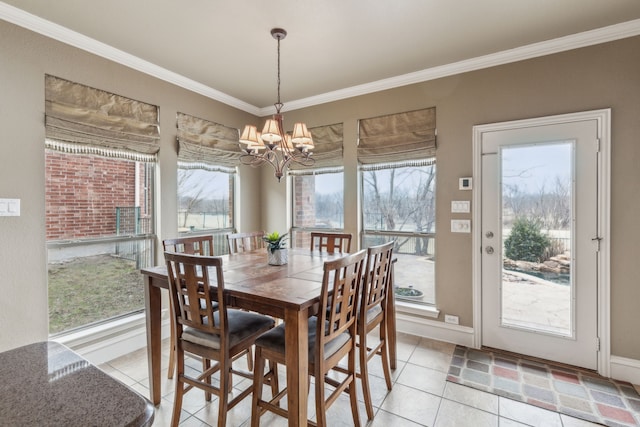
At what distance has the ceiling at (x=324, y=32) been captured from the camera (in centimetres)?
211

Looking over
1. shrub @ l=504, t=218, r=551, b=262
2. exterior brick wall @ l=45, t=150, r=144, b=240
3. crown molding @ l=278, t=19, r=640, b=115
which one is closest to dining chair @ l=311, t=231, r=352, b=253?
shrub @ l=504, t=218, r=551, b=262

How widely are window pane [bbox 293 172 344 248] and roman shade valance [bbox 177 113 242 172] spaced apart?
905 mm

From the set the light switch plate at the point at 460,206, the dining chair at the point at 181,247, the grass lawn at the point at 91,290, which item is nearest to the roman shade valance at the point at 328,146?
the light switch plate at the point at 460,206

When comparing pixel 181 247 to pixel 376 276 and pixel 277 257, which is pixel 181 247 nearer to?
pixel 277 257

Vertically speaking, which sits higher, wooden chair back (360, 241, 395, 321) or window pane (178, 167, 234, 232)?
window pane (178, 167, 234, 232)

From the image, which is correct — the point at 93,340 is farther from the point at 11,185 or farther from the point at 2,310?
the point at 11,185

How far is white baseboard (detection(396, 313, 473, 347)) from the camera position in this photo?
2.96 metres

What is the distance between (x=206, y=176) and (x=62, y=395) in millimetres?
3237

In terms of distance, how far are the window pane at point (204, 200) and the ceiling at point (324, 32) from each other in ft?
3.36

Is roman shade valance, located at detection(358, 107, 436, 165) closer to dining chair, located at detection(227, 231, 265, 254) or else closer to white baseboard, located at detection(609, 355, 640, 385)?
dining chair, located at detection(227, 231, 265, 254)

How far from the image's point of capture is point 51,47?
2.35m

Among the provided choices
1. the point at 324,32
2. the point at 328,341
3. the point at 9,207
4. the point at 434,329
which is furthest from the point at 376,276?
the point at 9,207

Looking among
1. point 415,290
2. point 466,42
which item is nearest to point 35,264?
point 415,290

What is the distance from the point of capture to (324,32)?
A: 2.42m
